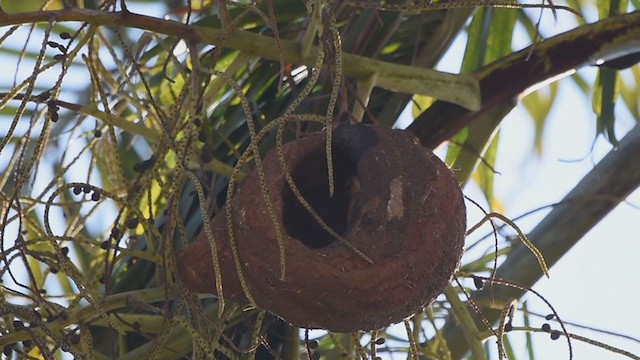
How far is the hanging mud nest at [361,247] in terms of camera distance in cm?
133

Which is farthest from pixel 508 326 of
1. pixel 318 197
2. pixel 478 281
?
pixel 318 197

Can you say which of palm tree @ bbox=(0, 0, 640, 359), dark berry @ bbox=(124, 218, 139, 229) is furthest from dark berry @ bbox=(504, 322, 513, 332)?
dark berry @ bbox=(124, 218, 139, 229)

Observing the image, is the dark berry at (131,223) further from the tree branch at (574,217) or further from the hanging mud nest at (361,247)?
the tree branch at (574,217)

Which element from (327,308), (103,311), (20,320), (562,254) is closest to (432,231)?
(327,308)

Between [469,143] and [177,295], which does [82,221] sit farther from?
[469,143]

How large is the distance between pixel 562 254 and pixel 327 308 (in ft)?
2.32

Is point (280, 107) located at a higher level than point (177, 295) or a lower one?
higher

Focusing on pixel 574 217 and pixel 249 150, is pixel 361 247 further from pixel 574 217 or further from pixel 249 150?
pixel 574 217

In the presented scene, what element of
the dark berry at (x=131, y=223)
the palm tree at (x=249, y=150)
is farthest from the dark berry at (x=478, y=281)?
the dark berry at (x=131, y=223)

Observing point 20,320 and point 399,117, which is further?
point 399,117

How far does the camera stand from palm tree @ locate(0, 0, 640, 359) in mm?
1396

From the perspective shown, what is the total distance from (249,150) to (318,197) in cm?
23

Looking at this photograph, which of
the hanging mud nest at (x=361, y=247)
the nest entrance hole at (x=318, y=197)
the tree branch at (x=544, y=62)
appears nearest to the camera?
the hanging mud nest at (x=361, y=247)

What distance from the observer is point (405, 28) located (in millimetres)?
1999
